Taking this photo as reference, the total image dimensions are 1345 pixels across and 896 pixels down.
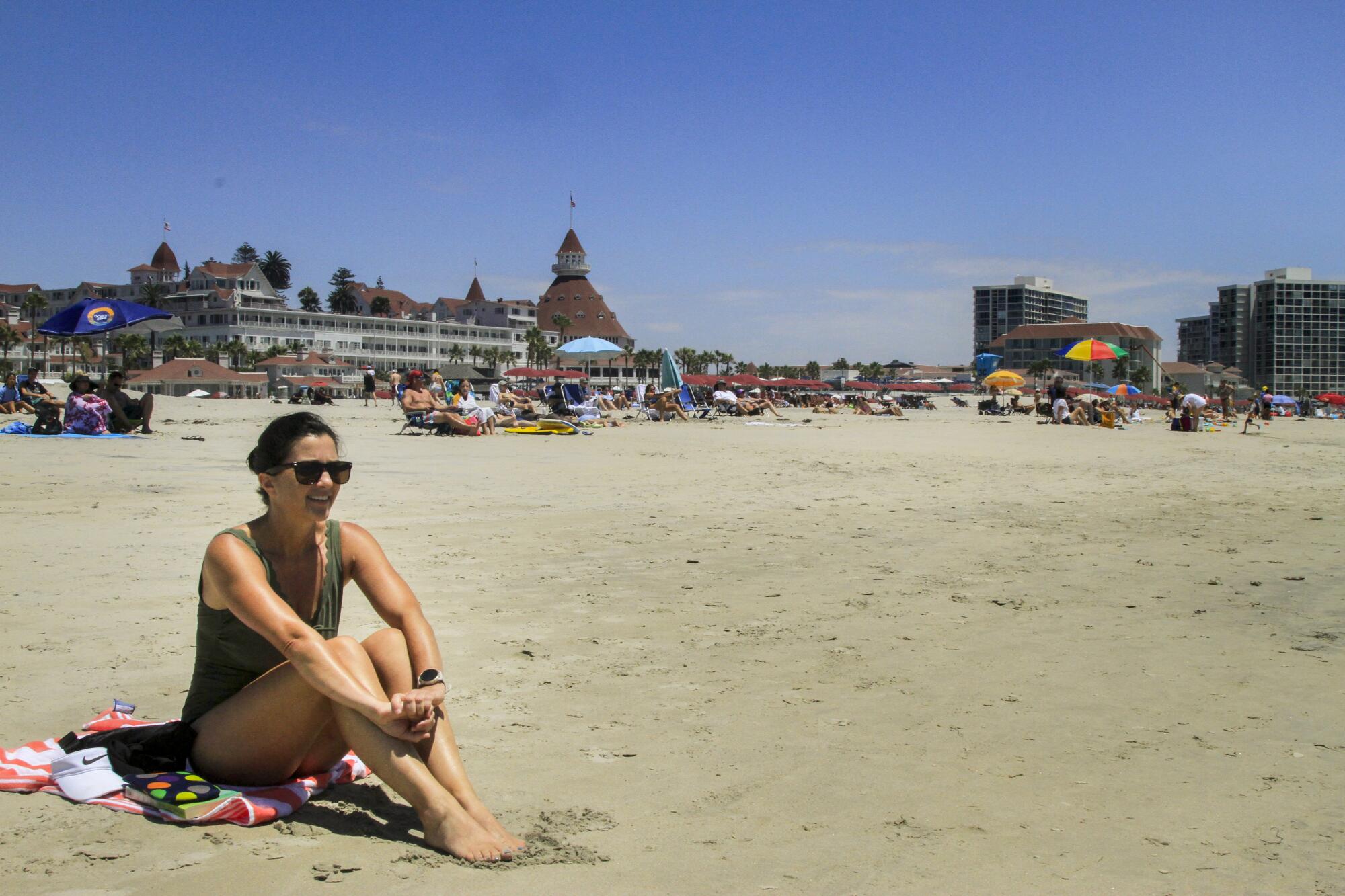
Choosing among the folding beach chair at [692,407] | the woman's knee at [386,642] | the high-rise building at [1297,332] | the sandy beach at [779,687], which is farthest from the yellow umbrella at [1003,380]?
the high-rise building at [1297,332]

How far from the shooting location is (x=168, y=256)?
11819 cm

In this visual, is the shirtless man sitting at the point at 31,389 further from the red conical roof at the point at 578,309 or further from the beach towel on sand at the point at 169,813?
the red conical roof at the point at 578,309

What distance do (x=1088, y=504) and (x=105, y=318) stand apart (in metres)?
14.3

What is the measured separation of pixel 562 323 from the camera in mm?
122312

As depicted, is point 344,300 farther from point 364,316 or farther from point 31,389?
point 31,389

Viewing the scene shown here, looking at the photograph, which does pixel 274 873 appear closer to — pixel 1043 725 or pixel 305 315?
pixel 1043 725

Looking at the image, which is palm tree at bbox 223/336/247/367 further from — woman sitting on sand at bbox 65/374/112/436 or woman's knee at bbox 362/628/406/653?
woman's knee at bbox 362/628/406/653

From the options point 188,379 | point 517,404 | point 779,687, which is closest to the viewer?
point 779,687

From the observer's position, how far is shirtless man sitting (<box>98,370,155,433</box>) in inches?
569

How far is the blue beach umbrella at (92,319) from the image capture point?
1536 cm

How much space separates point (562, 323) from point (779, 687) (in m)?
120

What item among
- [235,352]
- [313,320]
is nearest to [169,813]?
[235,352]

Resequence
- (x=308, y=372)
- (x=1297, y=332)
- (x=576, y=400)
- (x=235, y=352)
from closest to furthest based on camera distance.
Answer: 1. (x=576, y=400)
2. (x=308, y=372)
3. (x=235, y=352)
4. (x=1297, y=332)

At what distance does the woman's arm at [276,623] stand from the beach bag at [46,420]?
13156mm
